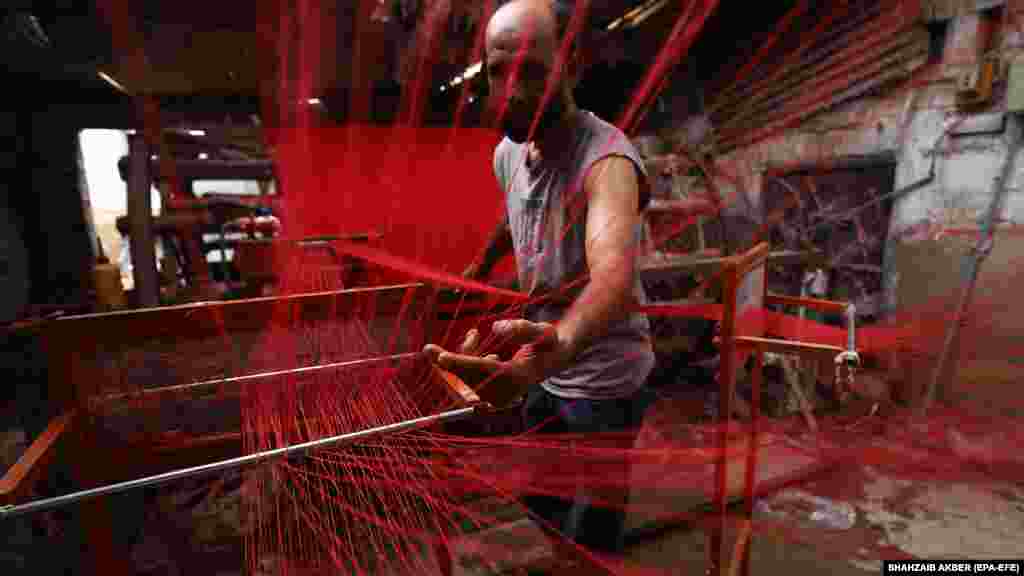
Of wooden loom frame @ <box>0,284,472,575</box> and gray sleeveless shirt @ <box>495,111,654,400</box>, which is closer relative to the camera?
wooden loom frame @ <box>0,284,472,575</box>

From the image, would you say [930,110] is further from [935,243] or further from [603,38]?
[603,38]

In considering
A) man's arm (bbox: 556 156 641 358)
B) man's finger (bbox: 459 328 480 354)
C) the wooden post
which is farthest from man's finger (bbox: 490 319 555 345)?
the wooden post

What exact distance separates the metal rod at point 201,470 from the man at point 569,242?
0.22m

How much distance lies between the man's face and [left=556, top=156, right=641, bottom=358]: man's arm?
1.03ft

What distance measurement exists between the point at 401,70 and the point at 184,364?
3268 mm

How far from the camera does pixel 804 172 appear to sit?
684cm

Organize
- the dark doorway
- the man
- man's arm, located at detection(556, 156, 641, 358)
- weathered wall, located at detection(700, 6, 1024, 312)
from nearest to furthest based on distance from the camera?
1. man's arm, located at detection(556, 156, 641, 358)
2. the man
3. weathered wall, located at detection(700, 6, 1024, 312)
4. the dark doorway

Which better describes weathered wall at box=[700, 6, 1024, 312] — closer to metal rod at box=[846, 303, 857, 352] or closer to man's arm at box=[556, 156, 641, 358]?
metal rod at box=[846, 303, 857, 352]

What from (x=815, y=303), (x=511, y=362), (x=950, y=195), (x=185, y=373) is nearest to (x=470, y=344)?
(x=511, y=362)

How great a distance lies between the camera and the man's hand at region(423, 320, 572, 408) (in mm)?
1139

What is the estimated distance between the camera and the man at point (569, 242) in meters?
1.50

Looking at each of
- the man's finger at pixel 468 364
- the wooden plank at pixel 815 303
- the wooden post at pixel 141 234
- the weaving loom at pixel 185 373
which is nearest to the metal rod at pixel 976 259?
the wooden plank at pixel 815 303

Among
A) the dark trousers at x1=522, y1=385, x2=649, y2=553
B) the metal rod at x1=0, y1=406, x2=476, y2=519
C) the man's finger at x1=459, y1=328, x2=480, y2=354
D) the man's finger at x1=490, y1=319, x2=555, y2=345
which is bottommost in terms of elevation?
the dark trousers at x1=522, y1=385, x2=649, y2=553

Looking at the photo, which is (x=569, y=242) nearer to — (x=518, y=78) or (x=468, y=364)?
(x=518, y=78)
